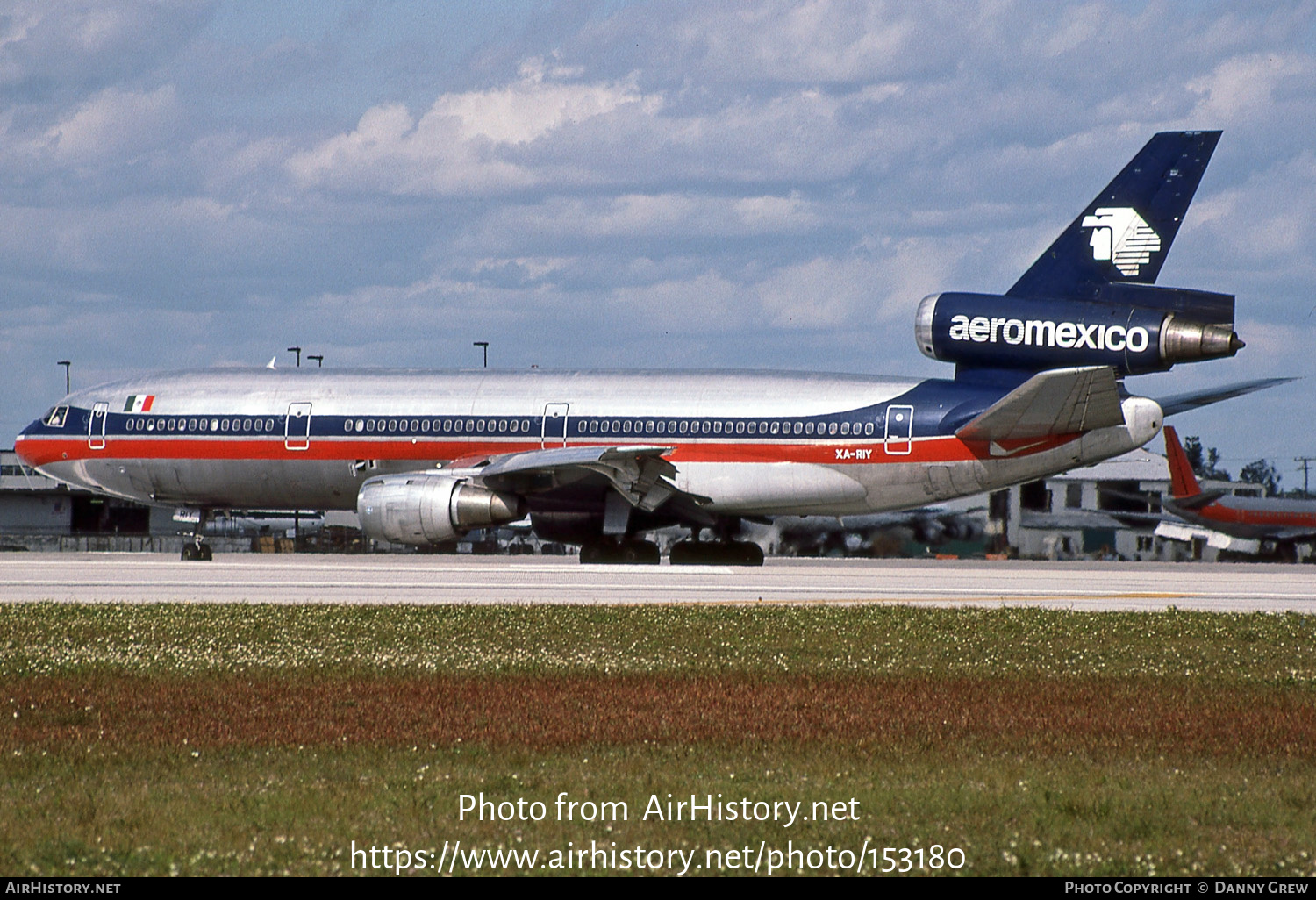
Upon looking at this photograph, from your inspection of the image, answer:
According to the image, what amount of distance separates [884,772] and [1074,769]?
1170 millimetres

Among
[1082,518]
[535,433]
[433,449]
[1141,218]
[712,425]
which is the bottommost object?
Result: [1082,518]

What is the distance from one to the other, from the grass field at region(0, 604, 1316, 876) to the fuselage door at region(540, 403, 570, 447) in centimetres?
1536

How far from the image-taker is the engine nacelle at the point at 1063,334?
2852 centimetres

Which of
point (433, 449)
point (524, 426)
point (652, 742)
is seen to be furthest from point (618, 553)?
point (652, 742)

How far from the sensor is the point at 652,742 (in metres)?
9.53

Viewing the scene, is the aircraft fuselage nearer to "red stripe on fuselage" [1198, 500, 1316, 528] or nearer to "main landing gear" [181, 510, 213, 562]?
"main landing gear" [181, 510, 213, 562]

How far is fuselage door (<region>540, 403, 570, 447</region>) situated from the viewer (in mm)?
31906

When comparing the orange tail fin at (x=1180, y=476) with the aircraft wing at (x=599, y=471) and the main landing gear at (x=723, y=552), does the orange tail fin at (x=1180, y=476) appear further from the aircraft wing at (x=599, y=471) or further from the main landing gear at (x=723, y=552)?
the aircraft wing at (x=599, y=471)

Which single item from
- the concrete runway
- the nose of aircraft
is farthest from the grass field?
the nose of aircraft

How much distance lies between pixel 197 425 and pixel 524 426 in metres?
8.10

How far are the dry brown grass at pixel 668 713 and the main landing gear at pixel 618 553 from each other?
20.0 meters

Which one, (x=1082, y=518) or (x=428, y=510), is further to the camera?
(x=1082, y=518)

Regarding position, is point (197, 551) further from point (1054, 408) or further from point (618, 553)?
point (1054, 408)
